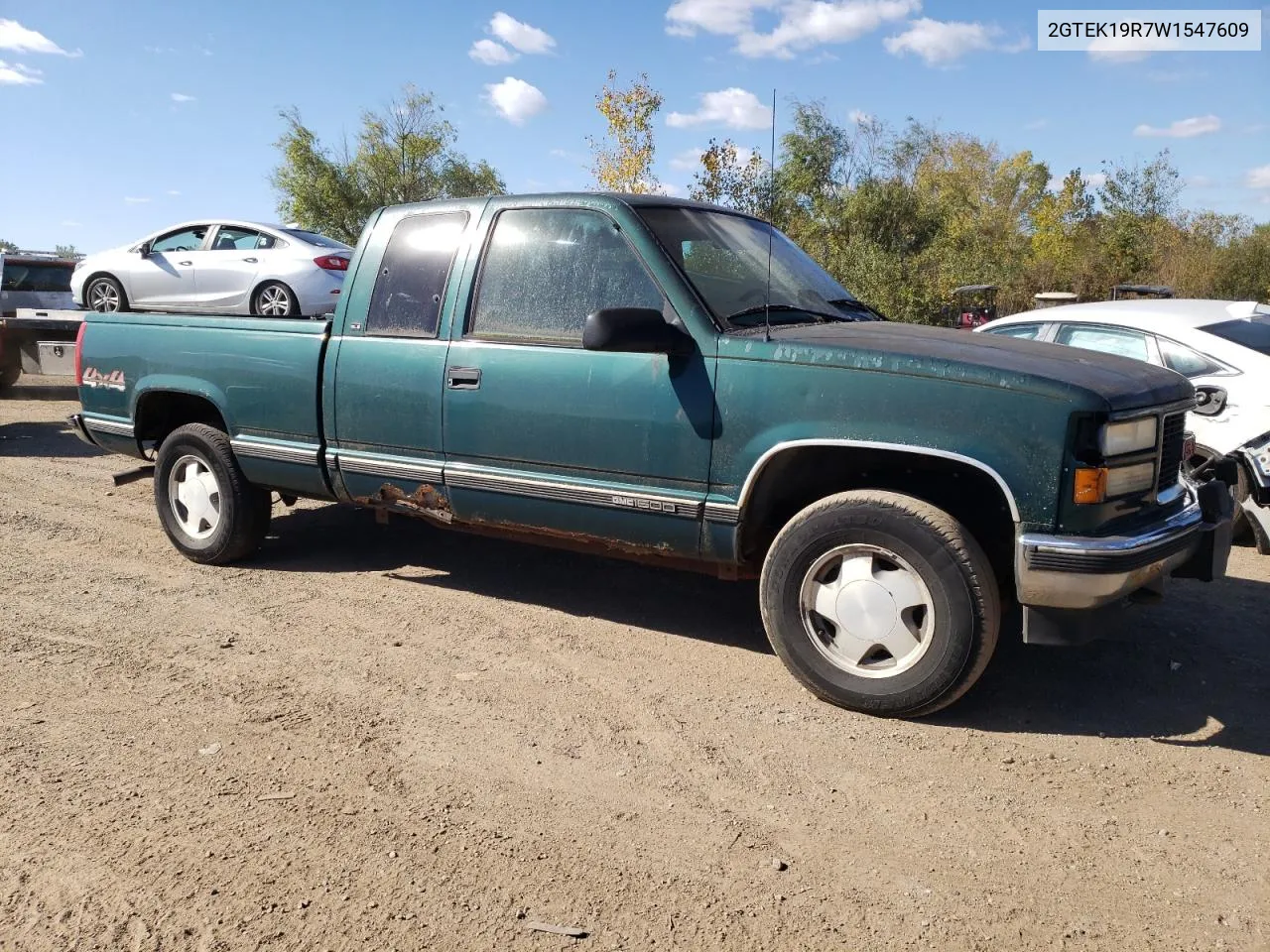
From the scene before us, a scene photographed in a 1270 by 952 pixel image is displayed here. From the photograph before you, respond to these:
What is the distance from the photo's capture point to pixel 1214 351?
662 cm

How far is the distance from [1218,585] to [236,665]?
517cm

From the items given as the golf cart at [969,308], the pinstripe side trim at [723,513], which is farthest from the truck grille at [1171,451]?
the golf cart at [969,308]

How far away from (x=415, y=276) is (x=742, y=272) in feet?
5.30

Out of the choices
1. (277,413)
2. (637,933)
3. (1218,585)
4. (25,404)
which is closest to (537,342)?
(277,413)

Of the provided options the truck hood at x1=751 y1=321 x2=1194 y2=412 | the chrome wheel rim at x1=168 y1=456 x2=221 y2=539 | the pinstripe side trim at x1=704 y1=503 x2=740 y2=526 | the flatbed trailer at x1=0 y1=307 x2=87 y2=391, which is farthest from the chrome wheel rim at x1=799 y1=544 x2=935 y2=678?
the flatbed trailer at x1=0 y1=307 x2=87 y2=391

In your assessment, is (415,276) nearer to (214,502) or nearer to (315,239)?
(214,502)

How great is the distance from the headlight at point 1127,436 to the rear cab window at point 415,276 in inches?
115

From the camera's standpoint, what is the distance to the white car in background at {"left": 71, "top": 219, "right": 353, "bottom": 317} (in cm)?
913

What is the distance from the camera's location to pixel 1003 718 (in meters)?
3.80

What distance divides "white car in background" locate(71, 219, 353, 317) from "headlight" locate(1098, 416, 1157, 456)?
696 centimetres

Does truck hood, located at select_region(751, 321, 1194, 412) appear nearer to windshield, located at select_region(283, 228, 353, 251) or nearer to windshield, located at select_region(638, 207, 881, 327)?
windshield, located at select_region(638, 207, 881, 327)

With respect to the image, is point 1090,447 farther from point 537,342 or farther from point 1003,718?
point 537,342

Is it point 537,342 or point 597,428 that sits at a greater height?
point 537,342

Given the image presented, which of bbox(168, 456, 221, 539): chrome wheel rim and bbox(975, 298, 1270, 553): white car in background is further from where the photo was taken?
bbox(975, 298, 1270, 553): white car in background
